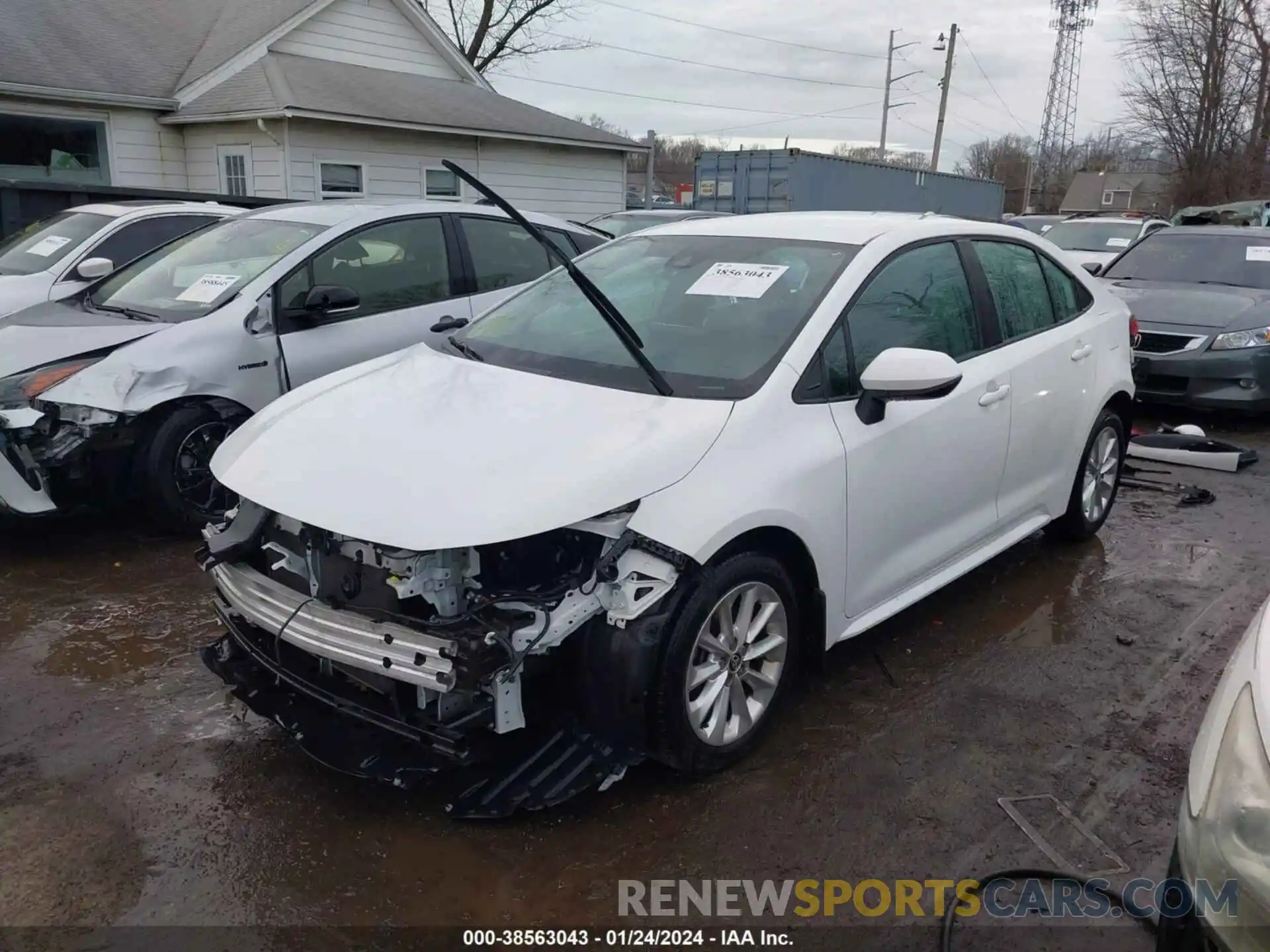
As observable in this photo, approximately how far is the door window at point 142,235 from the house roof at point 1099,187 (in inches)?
2173

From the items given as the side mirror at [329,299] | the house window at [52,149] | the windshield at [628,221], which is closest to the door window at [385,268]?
the side mirror at [329,299]

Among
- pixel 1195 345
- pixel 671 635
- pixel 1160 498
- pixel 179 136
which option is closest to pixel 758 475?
pixel 671 635

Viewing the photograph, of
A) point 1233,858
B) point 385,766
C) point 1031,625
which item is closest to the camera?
point 1233,858

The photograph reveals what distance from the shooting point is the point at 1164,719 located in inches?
144

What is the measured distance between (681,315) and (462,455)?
1172 mm

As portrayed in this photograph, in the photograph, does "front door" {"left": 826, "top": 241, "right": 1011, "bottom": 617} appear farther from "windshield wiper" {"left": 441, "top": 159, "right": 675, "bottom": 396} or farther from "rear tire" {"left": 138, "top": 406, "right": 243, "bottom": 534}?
"rear tire" {"left": 138, "top": 406, "right": 243, "bottom": 534}

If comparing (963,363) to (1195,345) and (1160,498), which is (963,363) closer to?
(1160,498)

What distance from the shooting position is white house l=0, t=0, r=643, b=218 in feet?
46.5

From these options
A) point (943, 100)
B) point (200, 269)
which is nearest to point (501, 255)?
point (200, 269)

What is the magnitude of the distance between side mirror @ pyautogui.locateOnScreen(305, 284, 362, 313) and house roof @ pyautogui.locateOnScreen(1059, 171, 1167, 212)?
57076 millimetres

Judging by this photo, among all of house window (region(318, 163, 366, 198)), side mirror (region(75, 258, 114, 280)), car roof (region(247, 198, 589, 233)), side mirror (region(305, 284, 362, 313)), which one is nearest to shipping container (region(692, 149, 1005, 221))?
house window (region(318, 163, 366, 198))

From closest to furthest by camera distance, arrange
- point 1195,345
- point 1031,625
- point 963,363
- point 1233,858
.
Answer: point 1233,858 → point 963,363 → point 1031,625 → point 1195,345

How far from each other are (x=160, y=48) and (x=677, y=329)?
16.5 m

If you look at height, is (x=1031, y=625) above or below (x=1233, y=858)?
below
